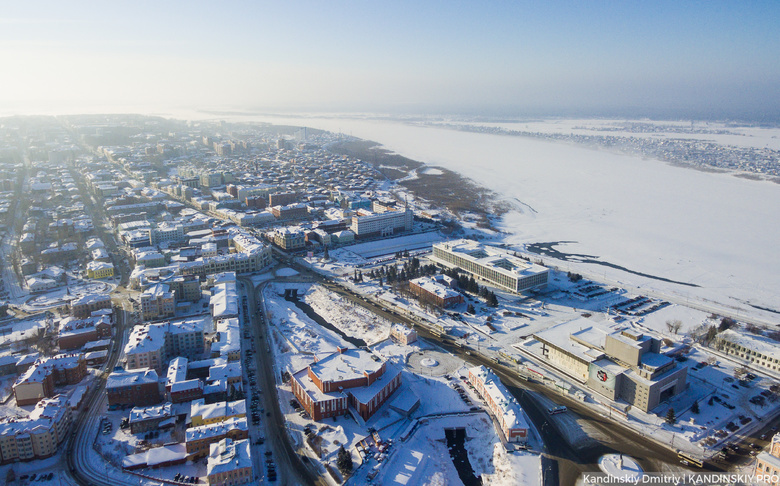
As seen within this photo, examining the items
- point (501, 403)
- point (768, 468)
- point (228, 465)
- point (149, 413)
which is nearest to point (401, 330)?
point (501, 403)

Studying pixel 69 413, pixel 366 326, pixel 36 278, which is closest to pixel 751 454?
pixel 366 326

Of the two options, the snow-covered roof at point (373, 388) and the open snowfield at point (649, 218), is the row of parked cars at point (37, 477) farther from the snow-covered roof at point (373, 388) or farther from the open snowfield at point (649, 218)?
the open snowfield at point (649, 218)

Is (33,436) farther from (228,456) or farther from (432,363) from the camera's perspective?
(432,363)

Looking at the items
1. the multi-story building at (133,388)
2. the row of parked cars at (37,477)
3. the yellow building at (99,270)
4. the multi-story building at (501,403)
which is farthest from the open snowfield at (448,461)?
the yellow building at (99,270)

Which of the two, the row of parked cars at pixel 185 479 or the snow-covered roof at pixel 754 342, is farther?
the snow-covered roof at pixel 754 342

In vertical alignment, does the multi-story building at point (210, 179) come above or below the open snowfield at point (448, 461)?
above

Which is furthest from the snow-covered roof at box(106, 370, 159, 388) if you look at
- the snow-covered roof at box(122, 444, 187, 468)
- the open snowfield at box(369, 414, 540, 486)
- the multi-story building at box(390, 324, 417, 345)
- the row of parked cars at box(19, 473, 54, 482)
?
the multi-story building at box(390, 324, 417, 345)
